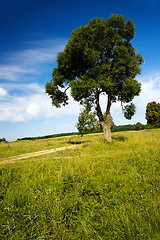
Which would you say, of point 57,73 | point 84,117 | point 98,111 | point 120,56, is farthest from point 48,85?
point 84,117

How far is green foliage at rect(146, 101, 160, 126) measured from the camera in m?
56.9

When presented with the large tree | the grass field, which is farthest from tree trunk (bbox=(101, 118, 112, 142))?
the grass field

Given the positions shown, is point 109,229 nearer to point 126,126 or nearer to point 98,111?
point 98,111

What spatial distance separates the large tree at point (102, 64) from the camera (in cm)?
1421

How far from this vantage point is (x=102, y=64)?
15016mm

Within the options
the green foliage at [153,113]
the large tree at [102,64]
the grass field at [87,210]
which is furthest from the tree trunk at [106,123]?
the green foliage at [153,113]

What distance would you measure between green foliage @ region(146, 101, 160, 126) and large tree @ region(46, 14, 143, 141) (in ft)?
157

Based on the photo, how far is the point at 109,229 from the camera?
8.48 feet

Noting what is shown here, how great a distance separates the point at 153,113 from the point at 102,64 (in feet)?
169

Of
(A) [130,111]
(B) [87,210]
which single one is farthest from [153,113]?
(B) [87,210]

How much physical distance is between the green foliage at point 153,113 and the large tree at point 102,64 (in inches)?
1890

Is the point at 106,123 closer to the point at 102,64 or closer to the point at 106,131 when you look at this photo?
the point at 106,131

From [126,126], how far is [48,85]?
68.3 metres

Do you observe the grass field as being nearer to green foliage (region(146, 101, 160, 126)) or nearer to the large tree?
the large tree
